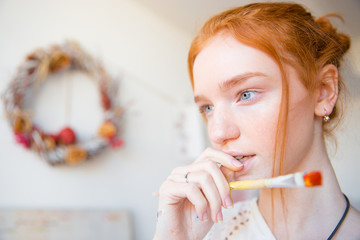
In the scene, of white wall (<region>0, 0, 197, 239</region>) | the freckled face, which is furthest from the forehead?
white wall (<region>0, 0, 197, 239</region>)

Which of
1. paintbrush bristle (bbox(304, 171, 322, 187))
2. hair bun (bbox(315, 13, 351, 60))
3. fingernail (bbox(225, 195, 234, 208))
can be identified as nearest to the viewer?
paintbrush bristle (bbox(304, 171, 322, 187))

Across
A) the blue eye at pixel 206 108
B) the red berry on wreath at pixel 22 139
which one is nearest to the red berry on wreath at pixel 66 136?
the red berry on wreath at pixel 22 139

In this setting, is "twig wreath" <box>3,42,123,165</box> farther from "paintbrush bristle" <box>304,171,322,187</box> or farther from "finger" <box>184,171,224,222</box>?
"paintbrush bristle" <box>304,171,322,187</box>

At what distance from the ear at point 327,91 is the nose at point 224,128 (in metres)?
0.20

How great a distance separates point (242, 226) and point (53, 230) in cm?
88

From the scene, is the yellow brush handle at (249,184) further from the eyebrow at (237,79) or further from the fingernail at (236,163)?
the eyebrow at (237,79)

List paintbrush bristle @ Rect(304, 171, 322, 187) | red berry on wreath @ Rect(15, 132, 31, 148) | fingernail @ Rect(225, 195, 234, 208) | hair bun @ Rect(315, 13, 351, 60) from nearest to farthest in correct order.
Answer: paintbrush bristle @ Rect(304, 171, 322, 187) < fingernail @ Rect(225, 195, 234, 208) < hair bun @ Rect(315, 13, 351, 60) < red berry on wreath @ Rect(15, 132, 31, 148)

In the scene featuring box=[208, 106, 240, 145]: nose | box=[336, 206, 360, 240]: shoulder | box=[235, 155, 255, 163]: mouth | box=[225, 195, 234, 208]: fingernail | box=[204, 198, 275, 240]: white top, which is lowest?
box=[204, 198, 275, 240]: white top

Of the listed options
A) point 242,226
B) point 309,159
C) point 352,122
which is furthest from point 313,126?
point 242,226

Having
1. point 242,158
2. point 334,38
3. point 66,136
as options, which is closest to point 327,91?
point 334,38

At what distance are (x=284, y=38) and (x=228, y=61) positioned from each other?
0.14 meters

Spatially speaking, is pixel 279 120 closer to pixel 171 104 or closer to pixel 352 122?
pixel 352 122

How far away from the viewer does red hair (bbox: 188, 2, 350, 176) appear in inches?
23.4

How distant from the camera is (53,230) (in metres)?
1.25
